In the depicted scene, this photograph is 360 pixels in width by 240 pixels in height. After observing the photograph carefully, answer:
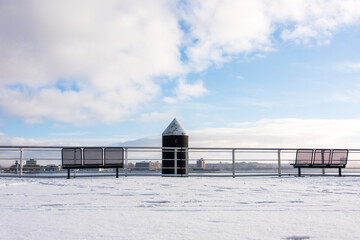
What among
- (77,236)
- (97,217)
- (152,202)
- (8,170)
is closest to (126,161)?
(8,170)

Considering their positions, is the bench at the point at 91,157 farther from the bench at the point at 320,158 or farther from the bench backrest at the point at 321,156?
the bench backrest at the point at 321,156

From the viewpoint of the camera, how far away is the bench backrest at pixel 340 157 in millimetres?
14008

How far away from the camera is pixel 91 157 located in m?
11.5

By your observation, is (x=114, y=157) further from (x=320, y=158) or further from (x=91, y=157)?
(x=320, y=158)

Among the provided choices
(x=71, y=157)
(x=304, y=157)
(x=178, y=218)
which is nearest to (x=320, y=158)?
(x=304, y=157)

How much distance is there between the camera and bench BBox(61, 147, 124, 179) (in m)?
11.3

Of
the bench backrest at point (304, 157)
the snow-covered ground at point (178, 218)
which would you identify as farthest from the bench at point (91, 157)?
the bench backrest at point (304, 157)

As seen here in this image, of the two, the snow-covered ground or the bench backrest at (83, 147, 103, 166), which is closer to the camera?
the snow-covered ground

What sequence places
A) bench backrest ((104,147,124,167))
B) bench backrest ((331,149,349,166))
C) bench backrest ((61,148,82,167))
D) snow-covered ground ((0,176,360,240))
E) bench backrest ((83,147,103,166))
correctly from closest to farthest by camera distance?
1. snow-covered ground ((0,176,360,240))
2. bench backrest ((61,148,82,167))
3. bench backrest ((83,147,103,166))
4. bench backrest ((104,147,124,167))
5. bench backrest ((331,149,349,166))

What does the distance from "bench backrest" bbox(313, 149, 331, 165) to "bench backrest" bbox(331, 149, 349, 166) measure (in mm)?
225

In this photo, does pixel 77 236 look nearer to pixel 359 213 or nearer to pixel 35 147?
pixel 359 213

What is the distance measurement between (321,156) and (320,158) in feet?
0.28

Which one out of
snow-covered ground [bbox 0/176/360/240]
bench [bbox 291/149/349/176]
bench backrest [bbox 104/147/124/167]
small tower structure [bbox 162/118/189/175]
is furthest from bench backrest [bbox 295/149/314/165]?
snow-covered ground [bbox 0/176/360/240]

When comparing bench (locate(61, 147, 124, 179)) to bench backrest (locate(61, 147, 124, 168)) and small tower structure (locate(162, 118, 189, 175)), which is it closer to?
bench backrest (locate(61, 147, 124, 168))
